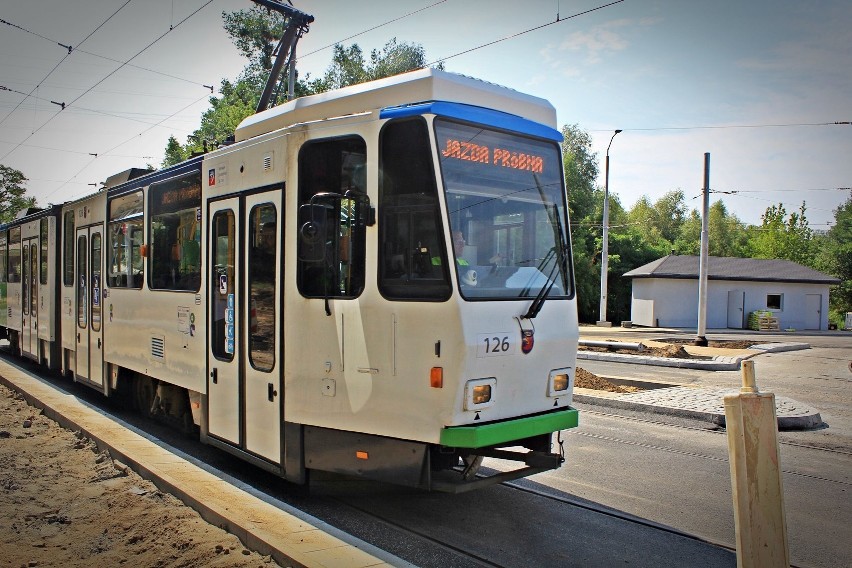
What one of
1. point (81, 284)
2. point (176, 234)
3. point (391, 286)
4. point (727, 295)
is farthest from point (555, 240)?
point (727, 295)

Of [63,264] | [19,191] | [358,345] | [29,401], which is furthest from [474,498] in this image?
[19,191]

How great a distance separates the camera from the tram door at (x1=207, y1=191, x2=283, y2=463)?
634cm

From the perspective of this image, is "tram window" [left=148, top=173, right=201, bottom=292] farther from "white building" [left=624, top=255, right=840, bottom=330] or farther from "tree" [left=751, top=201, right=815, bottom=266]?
"tree" [left=751, top=201, right=815, bottom=266]

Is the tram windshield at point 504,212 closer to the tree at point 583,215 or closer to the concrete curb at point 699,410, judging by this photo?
the concrete curb at point 699,410

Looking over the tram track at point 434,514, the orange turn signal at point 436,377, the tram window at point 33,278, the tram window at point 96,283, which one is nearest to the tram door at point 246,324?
the tram track at point 434,514

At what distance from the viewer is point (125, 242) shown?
9.94 metres

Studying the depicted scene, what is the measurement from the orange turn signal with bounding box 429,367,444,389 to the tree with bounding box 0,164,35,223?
59222 mm

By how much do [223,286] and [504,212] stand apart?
306 centimetres

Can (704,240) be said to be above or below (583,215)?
below

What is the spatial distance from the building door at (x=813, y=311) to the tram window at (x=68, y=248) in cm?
4305

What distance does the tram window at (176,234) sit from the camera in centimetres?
778

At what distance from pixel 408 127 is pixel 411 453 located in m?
2.51

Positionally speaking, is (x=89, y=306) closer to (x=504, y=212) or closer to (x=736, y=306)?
(x=504, y=212)

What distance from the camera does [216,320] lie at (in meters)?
7.25
